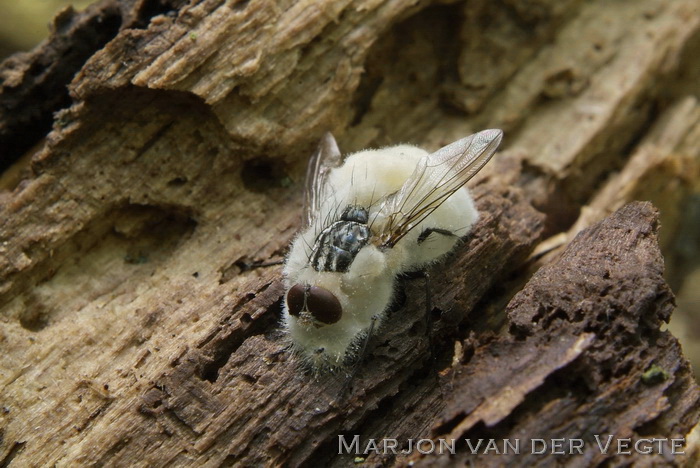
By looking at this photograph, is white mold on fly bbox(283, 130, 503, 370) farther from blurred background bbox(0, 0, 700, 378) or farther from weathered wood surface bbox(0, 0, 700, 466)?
blurred background bbox(0, 0, 700, 378)

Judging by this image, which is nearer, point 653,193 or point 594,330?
point 594,330

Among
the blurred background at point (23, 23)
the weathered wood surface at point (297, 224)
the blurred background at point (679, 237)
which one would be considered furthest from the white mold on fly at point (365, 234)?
the blurred background at point (23, 23)

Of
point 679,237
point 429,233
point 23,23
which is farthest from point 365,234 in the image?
point 23,23

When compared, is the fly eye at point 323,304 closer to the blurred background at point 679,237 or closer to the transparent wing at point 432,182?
the transparent wing at point 432,182

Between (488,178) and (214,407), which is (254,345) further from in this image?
(488,178)

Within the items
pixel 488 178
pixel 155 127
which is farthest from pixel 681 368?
pixel 155 127

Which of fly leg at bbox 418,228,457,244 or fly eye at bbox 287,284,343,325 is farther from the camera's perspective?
fly leg at bbox 418,228,457,244

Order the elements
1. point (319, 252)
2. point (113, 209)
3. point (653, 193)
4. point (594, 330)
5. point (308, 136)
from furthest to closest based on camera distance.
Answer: point (653, 193)
point (308, 136)
point (113, 209)
point (319, 252)
point (594, 330)

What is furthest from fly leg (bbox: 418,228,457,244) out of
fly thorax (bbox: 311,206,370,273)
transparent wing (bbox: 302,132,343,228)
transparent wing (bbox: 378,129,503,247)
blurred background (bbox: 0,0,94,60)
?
blurred background (bbox: 0,0,94,60)
